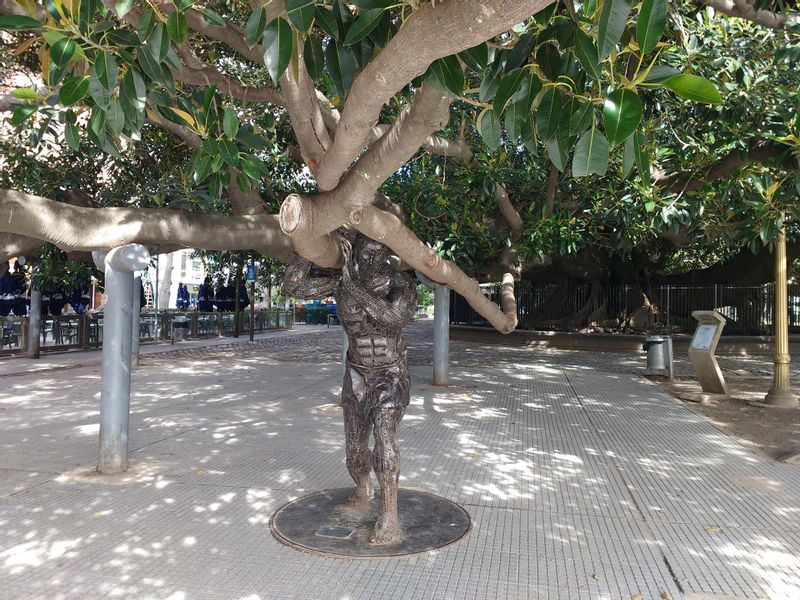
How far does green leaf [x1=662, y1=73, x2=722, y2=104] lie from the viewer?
5.68ft

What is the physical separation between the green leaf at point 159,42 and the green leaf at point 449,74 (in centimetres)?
121

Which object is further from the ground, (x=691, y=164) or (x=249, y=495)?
(x=691, y=164)

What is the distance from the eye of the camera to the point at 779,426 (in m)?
7.90

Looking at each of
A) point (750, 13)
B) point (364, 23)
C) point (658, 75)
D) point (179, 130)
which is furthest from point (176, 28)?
point (750, 13)

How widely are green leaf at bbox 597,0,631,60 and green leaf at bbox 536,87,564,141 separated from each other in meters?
0.44

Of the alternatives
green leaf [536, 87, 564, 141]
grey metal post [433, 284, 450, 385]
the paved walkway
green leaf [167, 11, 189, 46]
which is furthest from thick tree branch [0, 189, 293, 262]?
grey metal post [433, 284, 450, 385]

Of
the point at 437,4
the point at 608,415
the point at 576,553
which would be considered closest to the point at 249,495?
the point at 576,553

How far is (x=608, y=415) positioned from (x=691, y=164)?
3.61 meters

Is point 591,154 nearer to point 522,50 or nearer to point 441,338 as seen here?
point 522,50

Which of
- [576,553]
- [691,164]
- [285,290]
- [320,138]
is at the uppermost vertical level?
[691,164]

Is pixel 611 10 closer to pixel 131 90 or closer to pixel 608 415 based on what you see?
pixel 131 90

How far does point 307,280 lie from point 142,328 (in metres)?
17.1

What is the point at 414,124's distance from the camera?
2.55 m

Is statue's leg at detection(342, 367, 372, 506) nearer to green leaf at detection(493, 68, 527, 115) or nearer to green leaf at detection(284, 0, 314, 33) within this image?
green leaf at detection(493, 68, 527, 115)
